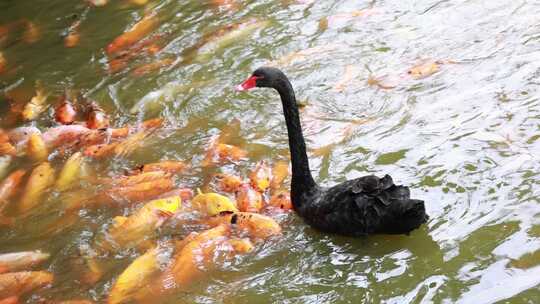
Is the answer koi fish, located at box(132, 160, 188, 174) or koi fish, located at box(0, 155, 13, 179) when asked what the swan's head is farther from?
koi fish, located at box(0, 155, 13, 179)

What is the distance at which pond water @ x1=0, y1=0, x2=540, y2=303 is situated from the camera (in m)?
4.00

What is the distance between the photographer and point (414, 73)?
6164 millimetres

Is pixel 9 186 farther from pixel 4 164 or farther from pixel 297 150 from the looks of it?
pixel 297 150

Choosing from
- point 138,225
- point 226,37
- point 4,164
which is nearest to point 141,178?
point 138,225

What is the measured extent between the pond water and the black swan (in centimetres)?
14

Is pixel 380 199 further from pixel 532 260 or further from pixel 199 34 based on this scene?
pixel 199 34

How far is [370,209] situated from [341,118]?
191cm

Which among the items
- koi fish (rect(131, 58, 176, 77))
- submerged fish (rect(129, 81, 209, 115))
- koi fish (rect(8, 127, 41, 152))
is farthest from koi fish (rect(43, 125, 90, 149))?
koi fish (rect(131, 58, 176, 77))

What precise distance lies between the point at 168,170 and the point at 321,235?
1670 millimetres

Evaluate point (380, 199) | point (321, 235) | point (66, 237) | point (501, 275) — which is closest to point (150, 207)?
point (66, 237)

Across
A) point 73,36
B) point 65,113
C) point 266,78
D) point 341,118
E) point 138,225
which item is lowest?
point 341,118

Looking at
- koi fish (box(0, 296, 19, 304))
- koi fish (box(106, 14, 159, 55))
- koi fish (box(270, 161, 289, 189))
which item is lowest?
koi fish (box(270, 161, 289, 189))

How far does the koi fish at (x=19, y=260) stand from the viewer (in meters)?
4.76

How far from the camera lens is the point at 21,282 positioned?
4.52 m
